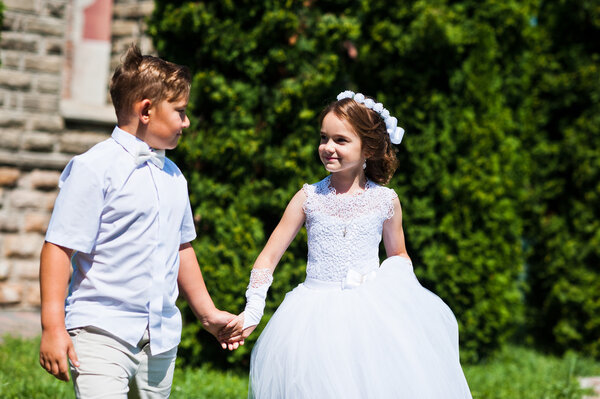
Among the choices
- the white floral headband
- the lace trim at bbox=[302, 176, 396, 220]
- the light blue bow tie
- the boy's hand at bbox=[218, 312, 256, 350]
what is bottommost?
Result: the boy's hand at bbox=[218, 312, 256, 350]

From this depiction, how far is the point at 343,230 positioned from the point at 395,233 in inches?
11.9

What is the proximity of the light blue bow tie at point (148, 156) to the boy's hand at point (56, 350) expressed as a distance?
0.69 meters

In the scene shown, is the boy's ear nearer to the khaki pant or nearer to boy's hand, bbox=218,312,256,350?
the khaki pant

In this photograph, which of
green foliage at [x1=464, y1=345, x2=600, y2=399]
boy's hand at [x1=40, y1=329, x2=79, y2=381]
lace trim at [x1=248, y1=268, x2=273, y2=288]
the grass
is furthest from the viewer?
green foliage at [x1=464, y1=345, x2=600, y2=399]

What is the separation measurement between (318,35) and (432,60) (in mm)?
1574

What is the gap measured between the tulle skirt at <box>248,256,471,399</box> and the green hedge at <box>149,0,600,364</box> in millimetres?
2124

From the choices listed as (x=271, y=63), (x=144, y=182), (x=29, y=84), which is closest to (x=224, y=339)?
(x=144, y=182)

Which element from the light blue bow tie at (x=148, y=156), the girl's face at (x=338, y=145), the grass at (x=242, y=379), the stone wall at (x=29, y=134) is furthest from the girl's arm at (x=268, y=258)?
the stone wall at (x=29, y=134)

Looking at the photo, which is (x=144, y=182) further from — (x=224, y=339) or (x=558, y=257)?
(x=558, y=257)

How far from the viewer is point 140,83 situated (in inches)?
102

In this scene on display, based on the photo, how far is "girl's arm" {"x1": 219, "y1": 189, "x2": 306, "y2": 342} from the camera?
2969 millimetres

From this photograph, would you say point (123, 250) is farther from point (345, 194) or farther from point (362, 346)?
point (345, 194)

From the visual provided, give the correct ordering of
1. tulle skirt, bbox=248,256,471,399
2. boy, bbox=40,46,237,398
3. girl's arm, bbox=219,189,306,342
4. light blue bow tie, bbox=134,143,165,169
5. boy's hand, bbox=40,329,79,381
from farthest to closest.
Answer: girl's arm, bbox=219,189,306,342 < tulle skirt, bbox=248,256,471,399 < light blue bow tie, bbox=134,143,165,169 < boy, bbox=40,46,237,398 < boy's hand, bbox=40,329,79,381

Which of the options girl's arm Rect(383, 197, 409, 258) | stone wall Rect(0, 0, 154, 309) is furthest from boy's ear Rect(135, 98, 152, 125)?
stone wall Rect(0, 0, 154, 309)
